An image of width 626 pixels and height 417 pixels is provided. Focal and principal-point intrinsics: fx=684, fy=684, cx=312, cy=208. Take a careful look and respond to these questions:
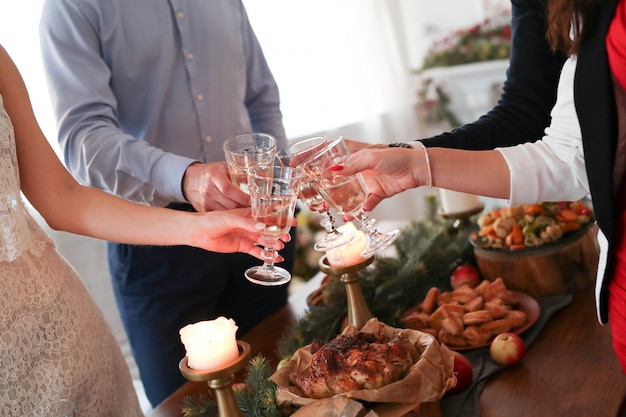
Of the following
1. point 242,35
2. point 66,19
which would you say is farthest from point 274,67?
point 66,19

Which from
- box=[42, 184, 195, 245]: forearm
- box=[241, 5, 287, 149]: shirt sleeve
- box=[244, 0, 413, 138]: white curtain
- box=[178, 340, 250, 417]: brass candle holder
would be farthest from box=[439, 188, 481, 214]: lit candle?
box=[244, 0, 413, 138]: white curtain

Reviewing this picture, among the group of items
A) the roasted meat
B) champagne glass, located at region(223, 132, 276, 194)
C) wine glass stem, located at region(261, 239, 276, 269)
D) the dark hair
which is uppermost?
the dark hair

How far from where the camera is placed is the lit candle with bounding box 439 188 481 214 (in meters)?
2.16

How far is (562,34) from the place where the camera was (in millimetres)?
1137

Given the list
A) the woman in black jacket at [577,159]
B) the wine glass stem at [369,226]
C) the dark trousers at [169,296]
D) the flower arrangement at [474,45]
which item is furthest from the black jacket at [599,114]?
the flower arrangement at [474,45]

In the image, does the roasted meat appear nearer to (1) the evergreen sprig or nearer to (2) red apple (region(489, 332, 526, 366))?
(1) the evergreen sprig

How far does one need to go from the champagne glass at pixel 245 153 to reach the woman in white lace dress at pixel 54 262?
0.08 meters

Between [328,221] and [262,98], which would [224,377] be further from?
[262,98]

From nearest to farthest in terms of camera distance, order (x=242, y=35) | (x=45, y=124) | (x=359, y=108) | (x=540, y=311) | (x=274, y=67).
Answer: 1. (x=540, y=311)
2. (x=242, y=35)
3. (x=45, y=124)
4. (x=274, y=67)
5. (x=359, y=108)

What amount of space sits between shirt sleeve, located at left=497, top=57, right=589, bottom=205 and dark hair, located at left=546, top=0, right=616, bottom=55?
0.07 m

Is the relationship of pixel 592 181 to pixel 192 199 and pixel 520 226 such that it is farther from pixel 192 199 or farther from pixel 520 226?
pixel 192 199

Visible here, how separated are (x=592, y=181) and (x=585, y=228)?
2.37 ft

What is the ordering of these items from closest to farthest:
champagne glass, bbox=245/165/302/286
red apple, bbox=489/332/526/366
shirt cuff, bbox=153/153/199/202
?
champagne glass, bbox=245/165/302/286
red apple, bbox=489/332/526/366
shirt cuff, bbox=153/153/199/202

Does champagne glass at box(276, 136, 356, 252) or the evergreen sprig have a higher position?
champagne glass at box(276, 136, 356, 252)
